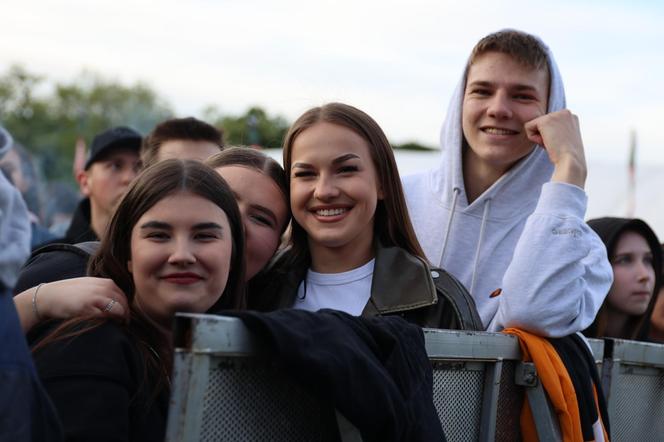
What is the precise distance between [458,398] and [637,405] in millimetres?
1152

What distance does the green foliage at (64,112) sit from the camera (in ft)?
231

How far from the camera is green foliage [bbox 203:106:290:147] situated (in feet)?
15.9

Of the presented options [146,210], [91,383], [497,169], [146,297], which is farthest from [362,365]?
[497,169]

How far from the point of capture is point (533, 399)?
2.91 metres

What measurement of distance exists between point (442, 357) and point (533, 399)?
0.48 metres

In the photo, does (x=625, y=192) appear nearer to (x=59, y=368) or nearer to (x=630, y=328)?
(x=630, y=328)

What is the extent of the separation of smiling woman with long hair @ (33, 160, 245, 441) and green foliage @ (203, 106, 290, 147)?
131cm

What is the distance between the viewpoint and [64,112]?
78000 mm

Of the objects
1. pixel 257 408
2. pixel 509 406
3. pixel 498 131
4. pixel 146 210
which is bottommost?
pixel 509 406

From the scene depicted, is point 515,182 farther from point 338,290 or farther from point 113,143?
point 113,143

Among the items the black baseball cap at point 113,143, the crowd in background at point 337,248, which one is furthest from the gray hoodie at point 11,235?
the black baseball cap at point 113,143

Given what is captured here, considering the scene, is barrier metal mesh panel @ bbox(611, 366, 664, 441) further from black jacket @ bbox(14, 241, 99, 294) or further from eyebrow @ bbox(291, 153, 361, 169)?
black jacket @ bbox(14, 241, 99, 294)

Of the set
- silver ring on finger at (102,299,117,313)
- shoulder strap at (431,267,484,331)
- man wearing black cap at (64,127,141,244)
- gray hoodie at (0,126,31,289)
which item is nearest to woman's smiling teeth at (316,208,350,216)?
shoulder strap at (431,267,484,331)

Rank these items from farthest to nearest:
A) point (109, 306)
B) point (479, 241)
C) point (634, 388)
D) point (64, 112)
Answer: point (64, 112)
point (479, 241)
point (634, 388)
point (109, 306)
